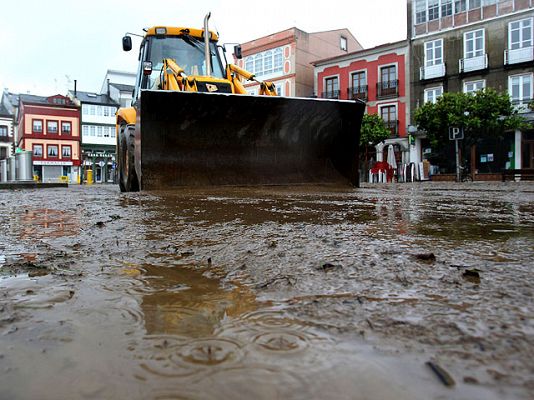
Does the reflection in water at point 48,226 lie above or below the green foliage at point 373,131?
below

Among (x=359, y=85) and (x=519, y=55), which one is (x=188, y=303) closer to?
(x=519, y=55)

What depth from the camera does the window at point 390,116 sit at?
24750mm

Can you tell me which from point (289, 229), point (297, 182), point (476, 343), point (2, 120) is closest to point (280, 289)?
point (476, 343)

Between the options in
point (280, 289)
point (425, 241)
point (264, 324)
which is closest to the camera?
point (264, 324)

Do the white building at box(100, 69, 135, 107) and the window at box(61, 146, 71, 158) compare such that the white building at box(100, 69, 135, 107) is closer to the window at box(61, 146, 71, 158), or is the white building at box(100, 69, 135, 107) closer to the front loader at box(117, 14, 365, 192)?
the window at box(61, 146, 71, 158)

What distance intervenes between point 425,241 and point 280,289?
825mm

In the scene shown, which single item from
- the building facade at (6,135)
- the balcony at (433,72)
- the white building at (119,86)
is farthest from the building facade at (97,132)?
the balcony at (433,72)

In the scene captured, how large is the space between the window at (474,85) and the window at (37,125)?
120ft

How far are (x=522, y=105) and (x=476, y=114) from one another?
335 cm

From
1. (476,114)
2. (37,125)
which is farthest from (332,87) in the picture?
(37,125)

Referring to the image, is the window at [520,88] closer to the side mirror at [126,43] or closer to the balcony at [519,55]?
the balcony at [519,55]

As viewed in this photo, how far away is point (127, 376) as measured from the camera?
67 centimetres

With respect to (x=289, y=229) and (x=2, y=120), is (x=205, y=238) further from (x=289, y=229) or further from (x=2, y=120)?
(x=2, y=120)

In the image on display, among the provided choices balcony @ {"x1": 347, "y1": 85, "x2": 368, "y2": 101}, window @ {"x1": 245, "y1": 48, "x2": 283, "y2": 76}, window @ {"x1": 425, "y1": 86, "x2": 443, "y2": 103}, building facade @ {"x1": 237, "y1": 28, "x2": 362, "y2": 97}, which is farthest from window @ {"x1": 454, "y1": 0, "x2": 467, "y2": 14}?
window @ {"x1": 245, "y1": 48, "x2": 283, "y2": 76}
